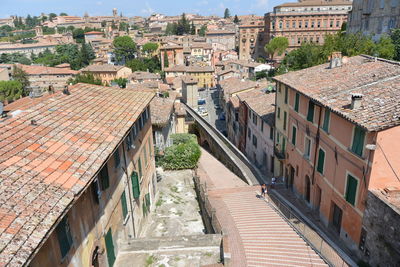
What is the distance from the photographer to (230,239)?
1720cm

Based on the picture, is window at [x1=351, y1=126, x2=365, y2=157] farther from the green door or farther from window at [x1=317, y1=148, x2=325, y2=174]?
the green door

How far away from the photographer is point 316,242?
17.0 meters

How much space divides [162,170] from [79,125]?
644 inches

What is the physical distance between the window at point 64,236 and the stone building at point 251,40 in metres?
109

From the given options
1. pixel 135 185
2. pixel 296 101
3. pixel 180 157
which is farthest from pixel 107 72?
pixel 135 185

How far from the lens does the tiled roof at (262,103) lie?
1171 inches

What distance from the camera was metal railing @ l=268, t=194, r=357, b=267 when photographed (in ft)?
50.4

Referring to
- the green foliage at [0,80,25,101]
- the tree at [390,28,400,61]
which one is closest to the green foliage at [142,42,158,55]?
the green foliage at [0,80,25,101]

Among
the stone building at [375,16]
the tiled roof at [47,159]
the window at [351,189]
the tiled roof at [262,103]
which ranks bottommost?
the window at [351,189]

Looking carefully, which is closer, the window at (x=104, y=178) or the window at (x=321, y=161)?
the window at (x=104, y=178)

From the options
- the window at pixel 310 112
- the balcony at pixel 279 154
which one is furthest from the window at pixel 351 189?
the balcony at pixel 279 154

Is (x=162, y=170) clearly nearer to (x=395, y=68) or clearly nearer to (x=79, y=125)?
(x=79, y=125)

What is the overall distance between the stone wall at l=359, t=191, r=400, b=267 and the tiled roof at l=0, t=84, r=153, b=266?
38.4ft

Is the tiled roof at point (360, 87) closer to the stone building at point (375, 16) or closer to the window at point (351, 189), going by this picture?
the window at point (351, 189)
